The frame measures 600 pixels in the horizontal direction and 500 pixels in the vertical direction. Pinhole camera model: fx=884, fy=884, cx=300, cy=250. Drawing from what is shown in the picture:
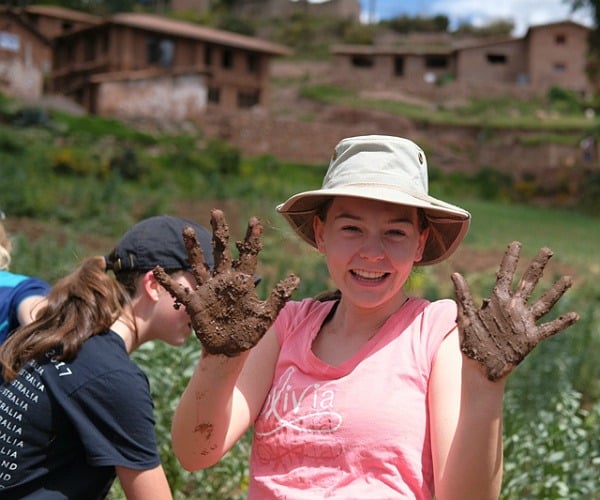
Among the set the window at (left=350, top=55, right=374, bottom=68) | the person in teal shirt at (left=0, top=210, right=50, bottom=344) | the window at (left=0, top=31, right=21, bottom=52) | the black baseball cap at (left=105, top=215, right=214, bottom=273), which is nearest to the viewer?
the black baseball cap at (left=105, top=215, right=214, bottom=273)

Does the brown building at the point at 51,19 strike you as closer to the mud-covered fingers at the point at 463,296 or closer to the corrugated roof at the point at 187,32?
the corrugated roof at the point at 187,32

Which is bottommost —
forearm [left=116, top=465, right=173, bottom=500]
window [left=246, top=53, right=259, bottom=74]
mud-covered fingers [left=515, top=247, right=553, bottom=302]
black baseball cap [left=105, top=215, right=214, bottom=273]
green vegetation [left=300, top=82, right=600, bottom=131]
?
forearm [left=116, top=465, right=173, bottom=500]

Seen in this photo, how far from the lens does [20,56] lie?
92.1 ft

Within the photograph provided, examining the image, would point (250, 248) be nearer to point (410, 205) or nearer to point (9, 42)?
point (410, 205)

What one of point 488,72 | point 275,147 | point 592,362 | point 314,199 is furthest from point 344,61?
point 314,199

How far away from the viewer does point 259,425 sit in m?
2.00

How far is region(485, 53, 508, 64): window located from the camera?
40750 millimetres

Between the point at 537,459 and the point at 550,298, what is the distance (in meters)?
1.85

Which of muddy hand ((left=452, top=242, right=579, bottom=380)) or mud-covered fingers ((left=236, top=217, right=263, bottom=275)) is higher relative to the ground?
mud-covered fingers ((left=236, top=217, right=263, bottom=275))

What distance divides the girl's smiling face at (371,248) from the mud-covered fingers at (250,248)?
0.80ft

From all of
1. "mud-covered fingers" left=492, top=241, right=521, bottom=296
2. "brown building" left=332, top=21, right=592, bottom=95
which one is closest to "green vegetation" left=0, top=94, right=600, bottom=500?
"mud-covered fingers" left=492, top=241, right=521, bottom=296

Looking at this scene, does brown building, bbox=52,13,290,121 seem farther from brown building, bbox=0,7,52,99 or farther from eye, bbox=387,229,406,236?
eye, bbox=387,229,406,236

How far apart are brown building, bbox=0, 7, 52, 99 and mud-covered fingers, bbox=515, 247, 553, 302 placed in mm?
27219

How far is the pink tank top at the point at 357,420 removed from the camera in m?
1.81
